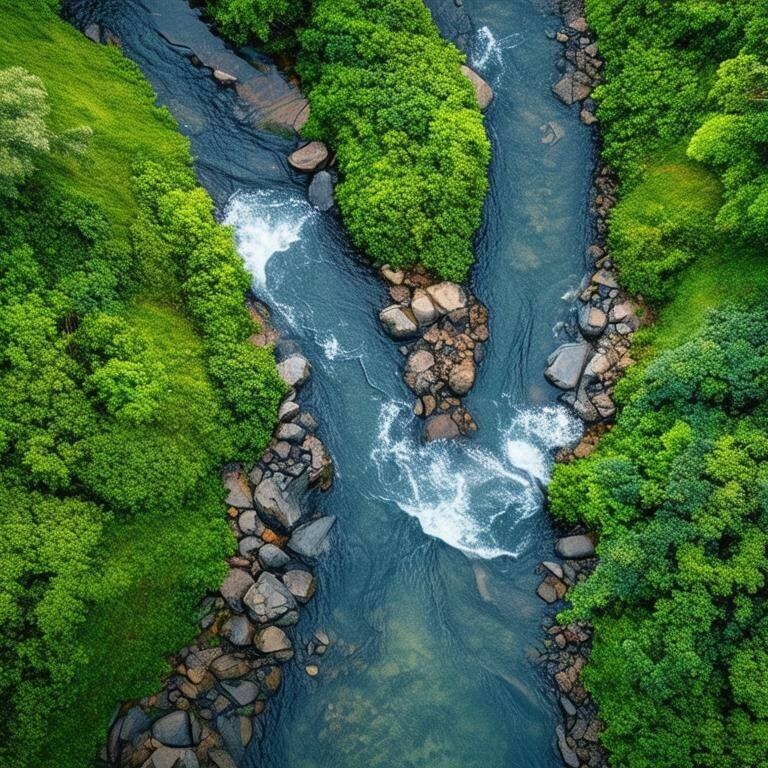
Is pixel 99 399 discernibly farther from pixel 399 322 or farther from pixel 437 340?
pixel 437 340

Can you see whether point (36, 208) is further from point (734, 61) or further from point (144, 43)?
point (734, 61)

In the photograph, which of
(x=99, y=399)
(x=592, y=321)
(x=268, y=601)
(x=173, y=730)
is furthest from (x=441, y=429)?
(x=173, y=730)

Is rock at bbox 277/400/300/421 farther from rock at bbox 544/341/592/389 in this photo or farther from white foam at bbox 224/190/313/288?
rock at bbox 544/341/592/389

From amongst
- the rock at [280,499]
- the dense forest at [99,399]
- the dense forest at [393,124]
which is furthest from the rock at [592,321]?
the rock at [280,499]

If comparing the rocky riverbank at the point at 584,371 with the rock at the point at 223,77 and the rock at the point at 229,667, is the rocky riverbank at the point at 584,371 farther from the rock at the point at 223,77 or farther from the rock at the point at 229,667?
the rock at the point at 223,77

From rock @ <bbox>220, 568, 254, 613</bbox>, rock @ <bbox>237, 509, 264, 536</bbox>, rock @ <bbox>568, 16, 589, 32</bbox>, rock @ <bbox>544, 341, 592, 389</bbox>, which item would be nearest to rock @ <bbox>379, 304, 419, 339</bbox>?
rock @ <bbox>544, 341, 592, 389</bbox>

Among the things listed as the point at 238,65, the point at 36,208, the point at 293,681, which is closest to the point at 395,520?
the point at 293,681

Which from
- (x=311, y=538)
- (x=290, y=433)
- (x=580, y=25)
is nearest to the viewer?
(x=311, y=538)
